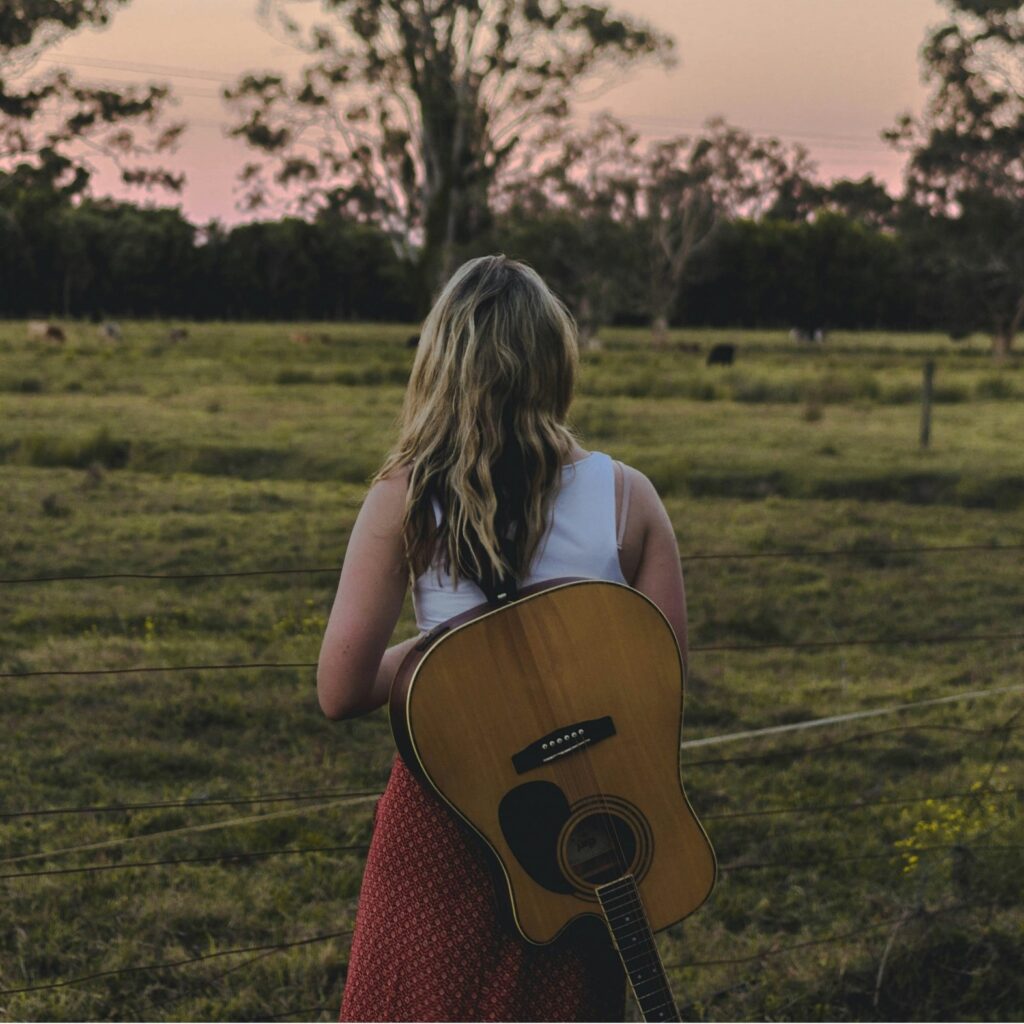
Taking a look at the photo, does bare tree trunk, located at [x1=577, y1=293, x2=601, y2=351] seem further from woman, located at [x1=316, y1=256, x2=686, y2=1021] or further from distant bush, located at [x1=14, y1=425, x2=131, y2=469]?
woman, located at [x1=316, y1=256, x2=686, y2=1021]

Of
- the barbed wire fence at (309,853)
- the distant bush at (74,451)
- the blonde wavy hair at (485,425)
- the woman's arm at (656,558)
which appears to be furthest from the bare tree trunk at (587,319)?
the blonde wavy hair at (485,425)

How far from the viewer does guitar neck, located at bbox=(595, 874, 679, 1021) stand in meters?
1.56

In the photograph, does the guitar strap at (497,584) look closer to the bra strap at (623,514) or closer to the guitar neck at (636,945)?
the bra strap at (623,514)

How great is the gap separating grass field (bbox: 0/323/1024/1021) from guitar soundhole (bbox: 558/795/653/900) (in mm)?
1747

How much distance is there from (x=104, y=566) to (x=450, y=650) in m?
6.86

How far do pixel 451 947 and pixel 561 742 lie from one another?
1.17 feet

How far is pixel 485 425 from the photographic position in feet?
5.01

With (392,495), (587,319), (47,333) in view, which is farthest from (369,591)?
(587,319)

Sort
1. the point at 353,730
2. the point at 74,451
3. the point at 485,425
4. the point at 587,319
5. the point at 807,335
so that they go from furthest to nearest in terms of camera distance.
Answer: the point at 807,335
the point at 587,319
the point at 74,451
the point at 353,730
the point at 485,425

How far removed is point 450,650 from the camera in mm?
1502

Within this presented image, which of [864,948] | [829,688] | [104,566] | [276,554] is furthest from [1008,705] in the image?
[104,566]

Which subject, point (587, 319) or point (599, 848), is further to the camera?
point (587, 319)

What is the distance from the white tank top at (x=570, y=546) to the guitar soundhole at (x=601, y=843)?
0.29 m

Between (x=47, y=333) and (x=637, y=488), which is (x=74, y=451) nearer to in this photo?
(x=637, y=488)
